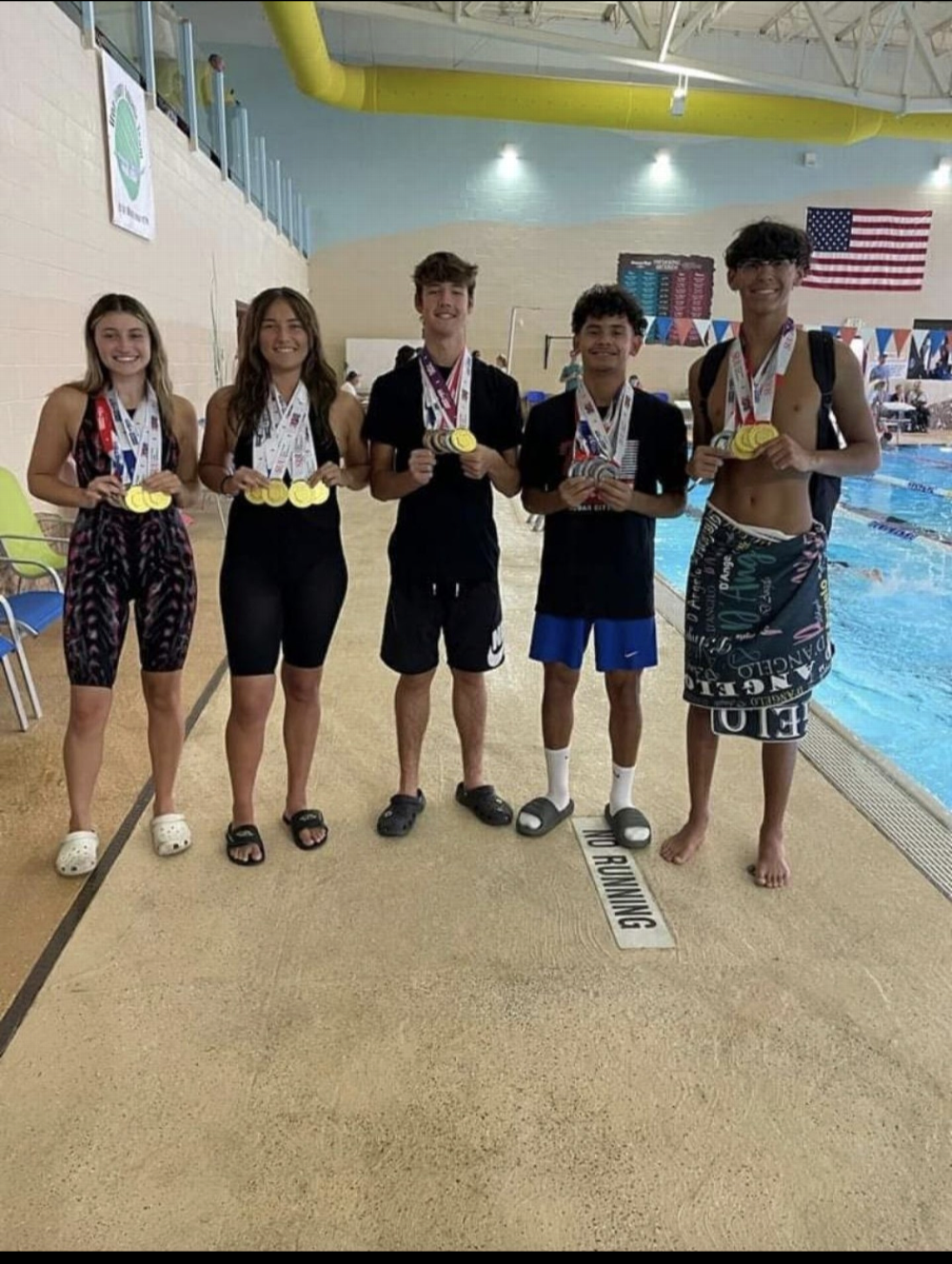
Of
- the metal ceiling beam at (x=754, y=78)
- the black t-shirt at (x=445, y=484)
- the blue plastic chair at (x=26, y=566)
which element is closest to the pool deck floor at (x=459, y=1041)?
the blue plastic chair at (x=26, y=566)

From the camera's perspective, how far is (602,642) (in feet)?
7.97

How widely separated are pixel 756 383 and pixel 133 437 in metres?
1.58

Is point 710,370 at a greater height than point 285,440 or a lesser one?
greater

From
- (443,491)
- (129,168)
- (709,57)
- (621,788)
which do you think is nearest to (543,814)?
(621,788)

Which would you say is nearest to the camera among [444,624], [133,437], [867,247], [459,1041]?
[459,1041]

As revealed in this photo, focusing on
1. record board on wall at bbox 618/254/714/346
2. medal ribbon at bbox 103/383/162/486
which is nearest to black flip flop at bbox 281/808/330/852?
medal ribbon at bbox 103/383/162/486

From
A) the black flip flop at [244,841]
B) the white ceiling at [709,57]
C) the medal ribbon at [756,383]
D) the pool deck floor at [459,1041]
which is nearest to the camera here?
the pool deck floor at [459,1041]

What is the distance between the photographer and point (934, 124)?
1402 cm

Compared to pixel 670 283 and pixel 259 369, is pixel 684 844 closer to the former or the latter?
pixel 259 369

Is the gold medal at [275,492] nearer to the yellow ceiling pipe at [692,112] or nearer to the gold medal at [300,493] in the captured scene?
the gold medal at [300,493]

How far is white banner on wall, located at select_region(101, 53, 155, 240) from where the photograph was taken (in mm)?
2892

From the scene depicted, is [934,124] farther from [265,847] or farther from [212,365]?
[265,847]

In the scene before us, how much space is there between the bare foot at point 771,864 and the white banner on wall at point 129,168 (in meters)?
2.44

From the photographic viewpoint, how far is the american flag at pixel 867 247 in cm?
1664
